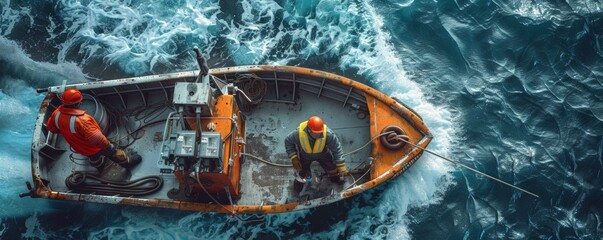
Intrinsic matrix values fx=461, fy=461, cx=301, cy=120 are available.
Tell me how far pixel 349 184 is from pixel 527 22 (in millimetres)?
6523

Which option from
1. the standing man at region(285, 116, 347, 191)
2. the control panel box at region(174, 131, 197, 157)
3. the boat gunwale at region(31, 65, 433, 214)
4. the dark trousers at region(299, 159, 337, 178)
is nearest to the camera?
the standing man at region(285, 116, 347, 191)

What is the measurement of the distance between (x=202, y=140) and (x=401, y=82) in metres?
5.38

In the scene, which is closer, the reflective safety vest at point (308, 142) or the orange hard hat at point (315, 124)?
the orange hard hat at point (315, 124)

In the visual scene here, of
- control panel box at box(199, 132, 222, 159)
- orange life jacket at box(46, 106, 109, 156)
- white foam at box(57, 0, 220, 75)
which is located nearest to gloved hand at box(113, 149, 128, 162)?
orange life jacket at box(46, 106, 109, 156)

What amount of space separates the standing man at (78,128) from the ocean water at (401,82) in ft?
6.54

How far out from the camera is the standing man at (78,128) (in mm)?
7590

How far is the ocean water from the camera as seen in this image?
9.48 meters

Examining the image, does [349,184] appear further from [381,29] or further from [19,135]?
[19,135]

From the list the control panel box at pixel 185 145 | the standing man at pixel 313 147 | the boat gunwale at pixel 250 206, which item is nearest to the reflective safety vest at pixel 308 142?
the standing man at pixel 313 147

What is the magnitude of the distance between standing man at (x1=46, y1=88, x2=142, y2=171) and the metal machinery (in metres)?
1.20

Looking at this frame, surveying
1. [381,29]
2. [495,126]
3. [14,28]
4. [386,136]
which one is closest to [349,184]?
[386,136]

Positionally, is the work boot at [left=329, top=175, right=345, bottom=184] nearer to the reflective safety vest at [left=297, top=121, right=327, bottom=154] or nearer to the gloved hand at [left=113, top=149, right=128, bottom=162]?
the reflective safety vest at [left=297, top=121, right=327, bottom=154]

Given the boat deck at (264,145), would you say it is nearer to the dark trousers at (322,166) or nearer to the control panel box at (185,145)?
the dark trousers at (322,166)

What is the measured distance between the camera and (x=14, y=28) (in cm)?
1182
